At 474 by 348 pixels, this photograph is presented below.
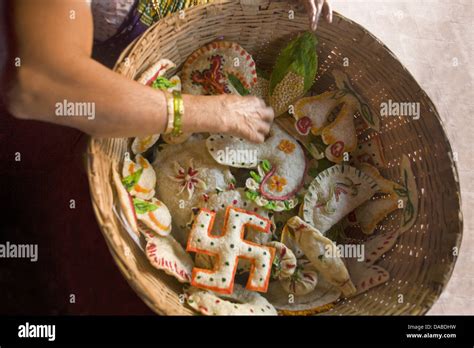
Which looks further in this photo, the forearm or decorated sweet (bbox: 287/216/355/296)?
decorated sweet (bbox: 287/216/355/296)

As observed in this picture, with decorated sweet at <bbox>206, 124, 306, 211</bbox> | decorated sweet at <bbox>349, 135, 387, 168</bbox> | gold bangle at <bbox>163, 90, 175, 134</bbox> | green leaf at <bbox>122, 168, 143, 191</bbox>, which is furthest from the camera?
decorated sweet at <bbox>349, 135, 387, 168</bbox>

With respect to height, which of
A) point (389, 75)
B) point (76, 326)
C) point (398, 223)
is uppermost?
point (389, 75)

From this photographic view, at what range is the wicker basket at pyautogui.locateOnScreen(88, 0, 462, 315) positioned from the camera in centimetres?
112

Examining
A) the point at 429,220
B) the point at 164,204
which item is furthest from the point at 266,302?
the point at 429,220

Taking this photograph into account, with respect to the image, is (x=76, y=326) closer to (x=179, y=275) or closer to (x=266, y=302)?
(x=179, y=275)

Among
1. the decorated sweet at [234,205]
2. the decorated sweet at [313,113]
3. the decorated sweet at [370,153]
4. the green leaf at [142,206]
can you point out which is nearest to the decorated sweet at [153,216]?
the green leaf at [142,206]

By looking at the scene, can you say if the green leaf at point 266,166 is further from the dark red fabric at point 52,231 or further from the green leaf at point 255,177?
the dark red fabric at point 52,231

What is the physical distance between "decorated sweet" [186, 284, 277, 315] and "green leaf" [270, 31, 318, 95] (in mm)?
526

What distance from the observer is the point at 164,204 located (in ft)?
4.07

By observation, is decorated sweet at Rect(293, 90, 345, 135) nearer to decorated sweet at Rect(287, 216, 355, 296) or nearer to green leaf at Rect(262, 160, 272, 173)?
green leaf at Rect(262, 160, 272, 173)

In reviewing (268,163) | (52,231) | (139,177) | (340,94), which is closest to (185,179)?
(139,177)

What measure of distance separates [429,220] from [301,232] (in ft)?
1.01

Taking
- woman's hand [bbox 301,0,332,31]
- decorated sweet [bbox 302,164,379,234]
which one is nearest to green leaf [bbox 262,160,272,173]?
decorated sweet [bbox 302,164,379,234]

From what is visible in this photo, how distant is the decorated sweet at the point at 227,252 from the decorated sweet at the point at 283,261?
0.04 m
